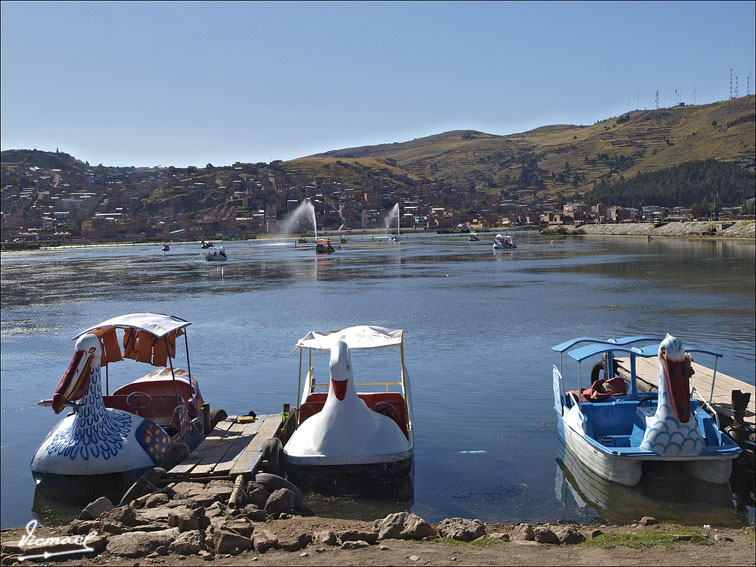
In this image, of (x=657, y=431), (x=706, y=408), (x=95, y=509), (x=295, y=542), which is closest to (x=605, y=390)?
(x=706, y=408)

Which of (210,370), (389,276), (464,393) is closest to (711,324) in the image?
(464,393)

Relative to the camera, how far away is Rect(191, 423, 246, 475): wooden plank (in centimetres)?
1281

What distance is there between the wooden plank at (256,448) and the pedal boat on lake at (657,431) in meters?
5.77

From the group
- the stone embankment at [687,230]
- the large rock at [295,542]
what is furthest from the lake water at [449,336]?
the stone embankment at [687,230]

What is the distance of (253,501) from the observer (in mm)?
11484

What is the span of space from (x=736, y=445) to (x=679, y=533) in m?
3.64

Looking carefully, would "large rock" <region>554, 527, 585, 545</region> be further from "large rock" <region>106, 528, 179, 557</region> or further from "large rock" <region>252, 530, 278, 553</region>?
"large rock" <region>106, 528, 179, 557</region>

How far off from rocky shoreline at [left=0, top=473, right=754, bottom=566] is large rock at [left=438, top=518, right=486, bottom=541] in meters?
0.01

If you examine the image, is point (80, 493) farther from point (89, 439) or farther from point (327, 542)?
point (327, 542)

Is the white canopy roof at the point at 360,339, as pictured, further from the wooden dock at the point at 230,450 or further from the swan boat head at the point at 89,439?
the swan boat head at the point at 89,439

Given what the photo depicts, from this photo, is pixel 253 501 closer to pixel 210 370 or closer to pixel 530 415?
pixel 530 415

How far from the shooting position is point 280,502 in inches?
448

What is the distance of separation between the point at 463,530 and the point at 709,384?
934 centimetres

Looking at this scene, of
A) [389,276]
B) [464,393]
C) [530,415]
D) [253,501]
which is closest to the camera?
[253,501]
